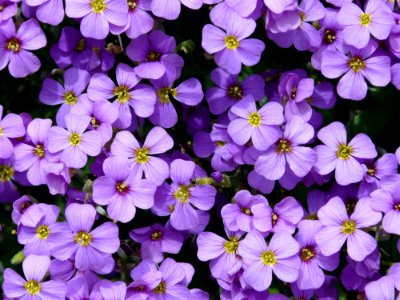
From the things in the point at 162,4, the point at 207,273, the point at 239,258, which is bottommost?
the point at 207,273

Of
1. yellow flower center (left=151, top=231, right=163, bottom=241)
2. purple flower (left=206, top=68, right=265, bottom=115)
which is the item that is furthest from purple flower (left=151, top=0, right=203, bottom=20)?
yellow flower center (left=151, top=231, right=163, bottom=241)

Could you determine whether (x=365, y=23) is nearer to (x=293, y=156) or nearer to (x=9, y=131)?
(x=293, y=156)

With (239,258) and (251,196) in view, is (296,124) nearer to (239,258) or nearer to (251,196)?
(251,196)

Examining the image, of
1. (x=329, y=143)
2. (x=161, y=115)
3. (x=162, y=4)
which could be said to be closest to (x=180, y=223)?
(x=161, y=115)

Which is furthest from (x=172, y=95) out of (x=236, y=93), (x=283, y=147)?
(x=283, y=147)

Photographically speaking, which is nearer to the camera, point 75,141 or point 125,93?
point 75,141

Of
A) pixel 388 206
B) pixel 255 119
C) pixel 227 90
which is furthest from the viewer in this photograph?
pixel 227 90

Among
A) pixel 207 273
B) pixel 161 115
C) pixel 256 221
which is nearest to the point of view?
pixel 256 221
